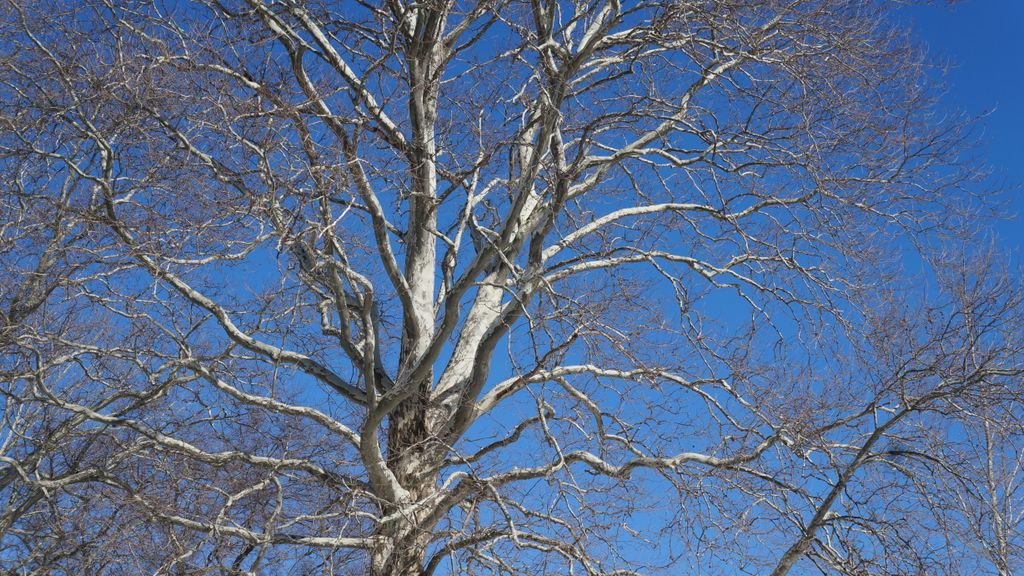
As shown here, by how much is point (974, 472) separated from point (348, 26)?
553cm

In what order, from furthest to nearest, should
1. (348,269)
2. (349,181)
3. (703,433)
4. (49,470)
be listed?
(49,470)
(703,433)
(348,269)
(349,181)

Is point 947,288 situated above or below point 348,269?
above

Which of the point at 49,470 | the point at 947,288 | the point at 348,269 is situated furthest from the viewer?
the point at 49,470

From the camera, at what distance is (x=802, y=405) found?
22.4ft

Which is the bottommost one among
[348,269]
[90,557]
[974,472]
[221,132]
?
[90,557]

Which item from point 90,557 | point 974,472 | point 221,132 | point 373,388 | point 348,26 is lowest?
point 90,557

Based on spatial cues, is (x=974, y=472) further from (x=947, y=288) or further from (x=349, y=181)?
(x=349, y=181)

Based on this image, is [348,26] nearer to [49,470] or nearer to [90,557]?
[90,557]

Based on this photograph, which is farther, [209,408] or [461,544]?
[209,408]

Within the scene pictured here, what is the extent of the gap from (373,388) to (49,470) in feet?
13.6

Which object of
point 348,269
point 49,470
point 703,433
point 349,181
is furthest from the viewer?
point 49,470

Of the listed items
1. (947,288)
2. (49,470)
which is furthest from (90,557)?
(947,288)

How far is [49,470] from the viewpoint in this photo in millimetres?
8805

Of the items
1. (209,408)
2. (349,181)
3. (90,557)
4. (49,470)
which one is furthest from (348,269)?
(49,470)
